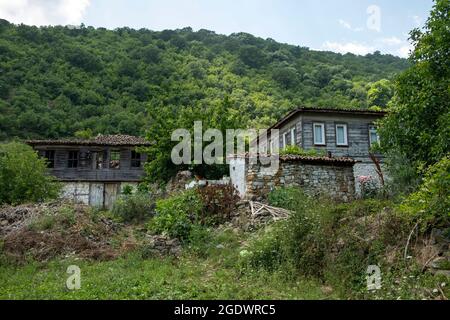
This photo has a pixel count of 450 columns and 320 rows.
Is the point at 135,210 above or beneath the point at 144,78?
beneath

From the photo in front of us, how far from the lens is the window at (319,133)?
874 inches

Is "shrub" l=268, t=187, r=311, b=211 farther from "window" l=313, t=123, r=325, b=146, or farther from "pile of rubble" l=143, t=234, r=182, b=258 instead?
"window" l=313, t=123, r=325, b=146

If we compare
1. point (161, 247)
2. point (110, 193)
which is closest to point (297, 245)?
point (161, 247)

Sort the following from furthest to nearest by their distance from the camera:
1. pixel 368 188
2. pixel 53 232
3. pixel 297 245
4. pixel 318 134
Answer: pixel 318 134
pixel 368 188
pixel 53 232
pixel 297 245

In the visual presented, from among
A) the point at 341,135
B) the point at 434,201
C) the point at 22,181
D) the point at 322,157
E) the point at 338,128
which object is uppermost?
the point at 338,128

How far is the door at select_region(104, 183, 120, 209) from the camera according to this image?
30.2 meters

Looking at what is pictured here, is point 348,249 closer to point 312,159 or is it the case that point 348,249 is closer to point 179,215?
point 179,215

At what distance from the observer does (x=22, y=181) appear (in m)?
16.9

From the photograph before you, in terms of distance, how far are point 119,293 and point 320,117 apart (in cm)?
1737

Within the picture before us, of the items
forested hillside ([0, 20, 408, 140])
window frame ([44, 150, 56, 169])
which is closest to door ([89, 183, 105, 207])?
window frame ([44, 150, 56, 169])

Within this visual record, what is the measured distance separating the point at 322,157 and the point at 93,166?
2032 cm

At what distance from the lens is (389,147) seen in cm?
1312

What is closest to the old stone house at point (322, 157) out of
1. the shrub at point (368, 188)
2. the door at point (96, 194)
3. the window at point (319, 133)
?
the window at point (319, 133)

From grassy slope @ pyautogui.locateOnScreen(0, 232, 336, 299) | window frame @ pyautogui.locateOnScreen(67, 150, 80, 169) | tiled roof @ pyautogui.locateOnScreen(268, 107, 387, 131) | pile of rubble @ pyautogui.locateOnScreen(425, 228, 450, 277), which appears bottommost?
grassy slope @ pyautogui.locateOnScreen(0, 232, 336, 299)
